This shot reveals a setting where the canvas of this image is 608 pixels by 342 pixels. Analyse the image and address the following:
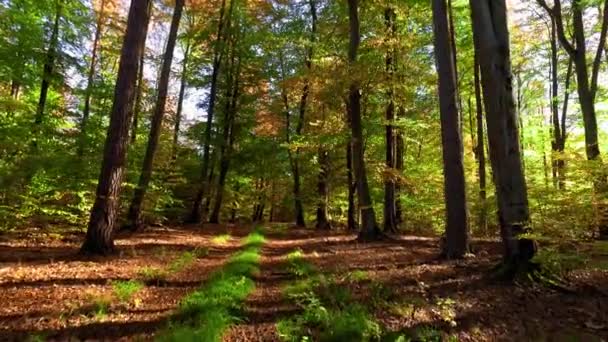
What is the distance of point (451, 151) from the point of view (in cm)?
862

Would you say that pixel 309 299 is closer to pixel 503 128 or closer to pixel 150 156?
pixel 503 128

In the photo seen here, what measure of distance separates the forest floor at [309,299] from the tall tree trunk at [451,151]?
18.4 inches

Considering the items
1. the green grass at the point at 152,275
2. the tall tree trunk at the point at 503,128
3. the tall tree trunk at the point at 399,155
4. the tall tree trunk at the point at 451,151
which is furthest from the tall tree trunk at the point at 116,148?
the tall tree trunk at the point at 399,155

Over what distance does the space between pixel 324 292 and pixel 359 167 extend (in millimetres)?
7068

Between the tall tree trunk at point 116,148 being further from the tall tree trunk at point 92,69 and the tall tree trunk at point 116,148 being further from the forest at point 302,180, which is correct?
the tall tree trunk at point 92,69

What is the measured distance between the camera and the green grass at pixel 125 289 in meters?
5.47

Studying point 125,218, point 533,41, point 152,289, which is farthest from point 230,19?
point 152,289

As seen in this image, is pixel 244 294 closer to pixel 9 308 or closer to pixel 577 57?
pixel 9 308

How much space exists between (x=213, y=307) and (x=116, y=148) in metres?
4.24

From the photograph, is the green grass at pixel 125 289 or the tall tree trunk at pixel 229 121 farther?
the tall tree trunk at pixel 229 121

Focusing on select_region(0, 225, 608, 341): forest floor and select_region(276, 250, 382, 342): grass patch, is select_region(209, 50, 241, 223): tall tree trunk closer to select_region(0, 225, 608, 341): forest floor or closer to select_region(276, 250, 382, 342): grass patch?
select_region(0, 225, 608, 341): forest floor

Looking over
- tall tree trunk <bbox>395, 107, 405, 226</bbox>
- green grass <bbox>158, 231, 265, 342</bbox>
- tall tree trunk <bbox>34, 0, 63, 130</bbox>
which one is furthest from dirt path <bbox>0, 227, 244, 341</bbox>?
tall tree trunk <bbox>395, 107, 405, 226</bbox>

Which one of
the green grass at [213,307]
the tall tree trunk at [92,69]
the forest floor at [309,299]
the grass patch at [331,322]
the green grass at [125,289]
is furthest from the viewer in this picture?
the tall tree trunk at [92,69]

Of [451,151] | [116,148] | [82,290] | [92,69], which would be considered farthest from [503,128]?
[92,69]
